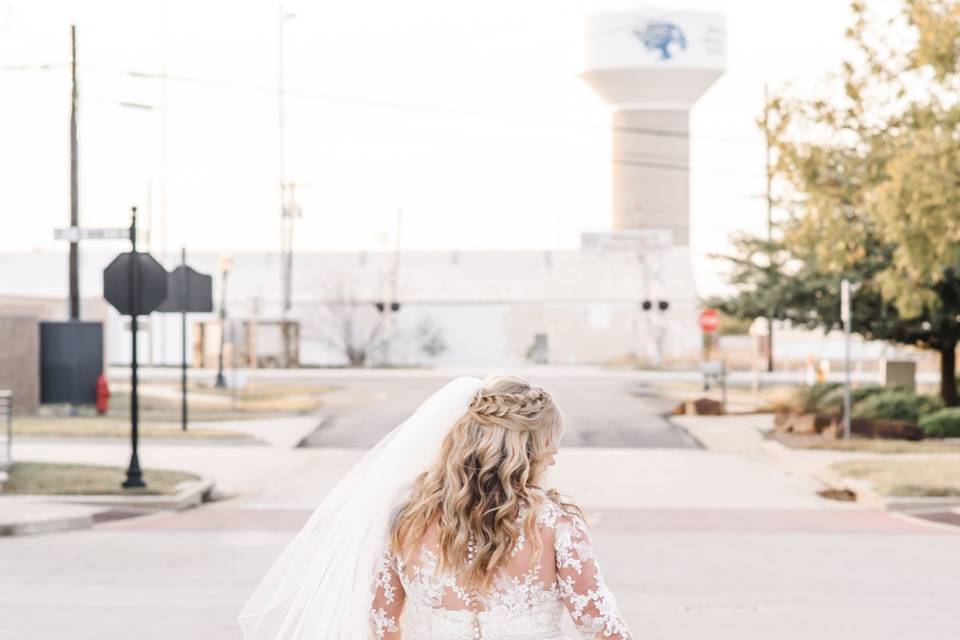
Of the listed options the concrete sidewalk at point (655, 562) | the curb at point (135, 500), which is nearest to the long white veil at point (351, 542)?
the concrete sidewalk at point (655, 562)

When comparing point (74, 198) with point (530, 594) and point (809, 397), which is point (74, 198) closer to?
point (809, 397)

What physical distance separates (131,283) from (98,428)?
1254cm

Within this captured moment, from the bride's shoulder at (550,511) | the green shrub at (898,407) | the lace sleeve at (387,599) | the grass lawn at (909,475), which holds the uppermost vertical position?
the bride's shoulder at (550,511)

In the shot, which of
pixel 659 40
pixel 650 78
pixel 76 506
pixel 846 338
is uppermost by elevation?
pixel 659 40

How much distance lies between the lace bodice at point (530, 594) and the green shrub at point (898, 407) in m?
30.4

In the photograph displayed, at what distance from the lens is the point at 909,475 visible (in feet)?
76.3

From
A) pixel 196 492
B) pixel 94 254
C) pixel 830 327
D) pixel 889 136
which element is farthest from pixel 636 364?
pixel 196 492

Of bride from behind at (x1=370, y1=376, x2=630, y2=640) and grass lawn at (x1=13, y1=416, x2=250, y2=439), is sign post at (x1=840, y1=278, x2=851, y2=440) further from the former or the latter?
bride from behind at (x1=370, y1=376, x2=630, y2=640)

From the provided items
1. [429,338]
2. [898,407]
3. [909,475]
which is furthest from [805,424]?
[429,338]

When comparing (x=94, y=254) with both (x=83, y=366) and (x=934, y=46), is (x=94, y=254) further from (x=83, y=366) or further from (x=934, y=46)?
(x=934, y=46)

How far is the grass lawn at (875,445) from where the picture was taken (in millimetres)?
28781

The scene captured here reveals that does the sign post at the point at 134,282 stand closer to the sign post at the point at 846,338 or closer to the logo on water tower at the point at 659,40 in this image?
the sign post at the point at 846,338

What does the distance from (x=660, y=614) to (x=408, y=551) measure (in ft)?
26.3

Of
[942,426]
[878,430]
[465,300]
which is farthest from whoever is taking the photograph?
[465,300]
